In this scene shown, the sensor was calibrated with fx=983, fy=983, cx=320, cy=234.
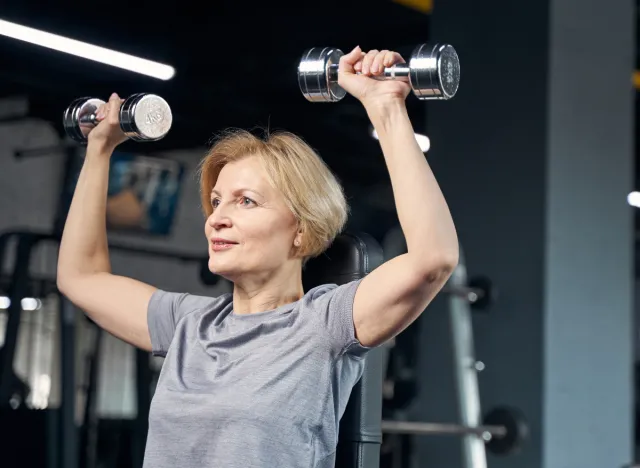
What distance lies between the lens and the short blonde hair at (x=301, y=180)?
168 centimetres

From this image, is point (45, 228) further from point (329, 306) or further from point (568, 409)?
point (329, 306)

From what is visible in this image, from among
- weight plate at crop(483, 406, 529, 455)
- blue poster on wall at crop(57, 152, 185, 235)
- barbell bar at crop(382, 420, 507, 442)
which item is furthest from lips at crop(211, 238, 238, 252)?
blue poster on wall at crop(57, 152, 185, 235)

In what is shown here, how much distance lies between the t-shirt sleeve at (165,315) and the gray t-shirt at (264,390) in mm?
118

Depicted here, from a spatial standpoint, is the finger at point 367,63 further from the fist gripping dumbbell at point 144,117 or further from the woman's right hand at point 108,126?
the woman's right hand at point 108,126

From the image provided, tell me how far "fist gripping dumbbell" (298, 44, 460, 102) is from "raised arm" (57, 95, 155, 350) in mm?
475

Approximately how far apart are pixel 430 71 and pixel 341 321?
410 millimetres

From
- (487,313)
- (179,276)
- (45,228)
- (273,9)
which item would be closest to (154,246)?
(179,276)

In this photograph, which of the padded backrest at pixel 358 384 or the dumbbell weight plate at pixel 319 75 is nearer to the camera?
the dumbbell weight plate at pixel 319 75

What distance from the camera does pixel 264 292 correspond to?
1.71m

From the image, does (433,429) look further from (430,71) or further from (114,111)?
(430,71)

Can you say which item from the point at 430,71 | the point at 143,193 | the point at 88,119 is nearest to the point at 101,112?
→ the point at 88,119

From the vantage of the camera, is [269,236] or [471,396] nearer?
[269,236]

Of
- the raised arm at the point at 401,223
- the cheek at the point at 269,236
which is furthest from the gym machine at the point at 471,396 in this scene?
the raised arm at the point at 401,223

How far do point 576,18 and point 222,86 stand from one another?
3478 millimetres
